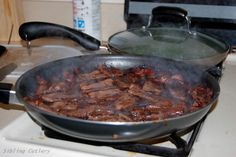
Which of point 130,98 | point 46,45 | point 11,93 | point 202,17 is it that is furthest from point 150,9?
point 11,93

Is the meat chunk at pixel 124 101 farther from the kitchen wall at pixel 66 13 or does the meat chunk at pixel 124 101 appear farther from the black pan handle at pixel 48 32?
the kitchen wall at pixel 66 13

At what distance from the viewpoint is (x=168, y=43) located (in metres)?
0.98

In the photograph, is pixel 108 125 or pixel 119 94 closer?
pixel 108 125

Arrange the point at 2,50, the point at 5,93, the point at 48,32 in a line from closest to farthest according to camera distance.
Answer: the point at 5,93, the point at 48,32, the point at 2,50

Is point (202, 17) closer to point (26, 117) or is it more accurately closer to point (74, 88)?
point (74, 88)

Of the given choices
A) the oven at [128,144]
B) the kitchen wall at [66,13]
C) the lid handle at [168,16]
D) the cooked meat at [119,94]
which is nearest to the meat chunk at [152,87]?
the cooked meat at [119,94]

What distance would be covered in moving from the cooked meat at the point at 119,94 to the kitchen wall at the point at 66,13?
0.41 metres

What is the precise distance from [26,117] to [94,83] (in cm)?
16

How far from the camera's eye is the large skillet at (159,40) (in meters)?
0.89

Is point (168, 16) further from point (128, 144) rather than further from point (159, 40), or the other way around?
point (128, 144)

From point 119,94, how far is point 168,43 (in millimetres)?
340

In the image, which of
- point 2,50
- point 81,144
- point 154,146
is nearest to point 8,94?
point 81,144

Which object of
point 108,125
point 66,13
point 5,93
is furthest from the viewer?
point 66,13

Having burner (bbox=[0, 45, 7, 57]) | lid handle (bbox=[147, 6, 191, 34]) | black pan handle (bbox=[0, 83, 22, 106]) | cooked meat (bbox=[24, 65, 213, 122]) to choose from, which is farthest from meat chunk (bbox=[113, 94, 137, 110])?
burner (bbox=[0, 45, 7, 57])
